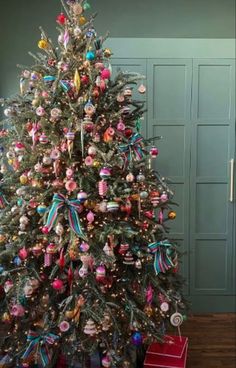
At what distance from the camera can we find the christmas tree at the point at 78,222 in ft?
6.64

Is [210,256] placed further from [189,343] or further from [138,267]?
[138,267]

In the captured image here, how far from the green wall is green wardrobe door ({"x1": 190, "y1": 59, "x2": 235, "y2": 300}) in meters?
0.34

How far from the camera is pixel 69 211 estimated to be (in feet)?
6.57

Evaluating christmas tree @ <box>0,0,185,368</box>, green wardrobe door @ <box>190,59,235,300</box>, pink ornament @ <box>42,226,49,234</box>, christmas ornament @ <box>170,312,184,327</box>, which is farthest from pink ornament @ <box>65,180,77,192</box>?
green wardrobe door @ <box>190,59,235,300</box>

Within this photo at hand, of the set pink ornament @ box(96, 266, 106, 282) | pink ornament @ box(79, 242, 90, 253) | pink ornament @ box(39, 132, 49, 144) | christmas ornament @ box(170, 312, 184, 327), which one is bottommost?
christmas ornament @ box(170, 312, 184, 327)

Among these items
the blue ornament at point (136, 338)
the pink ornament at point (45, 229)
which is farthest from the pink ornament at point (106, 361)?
the pink ornament at point (45, 229)

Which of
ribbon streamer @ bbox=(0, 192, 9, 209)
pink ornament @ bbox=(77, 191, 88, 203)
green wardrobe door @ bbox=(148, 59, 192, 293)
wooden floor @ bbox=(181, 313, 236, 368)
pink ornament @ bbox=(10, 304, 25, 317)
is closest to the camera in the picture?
pink ornament @ bbox=(77, 191, 88, 203)

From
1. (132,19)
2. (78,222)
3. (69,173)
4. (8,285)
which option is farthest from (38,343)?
(132,19)

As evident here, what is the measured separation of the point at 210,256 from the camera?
10.7 feet

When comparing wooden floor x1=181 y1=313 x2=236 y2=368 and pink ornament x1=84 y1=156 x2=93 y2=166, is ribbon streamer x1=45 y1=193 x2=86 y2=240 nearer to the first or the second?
pink ornament x1=84 y1=156 x2=93 y2=166

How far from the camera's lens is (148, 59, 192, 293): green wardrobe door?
10.3ft

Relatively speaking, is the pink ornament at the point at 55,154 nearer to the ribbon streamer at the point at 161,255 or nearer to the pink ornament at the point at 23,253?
the pink ornament at the point at 23,253

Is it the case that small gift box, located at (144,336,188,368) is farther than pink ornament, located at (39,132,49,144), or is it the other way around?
small gift box, located at (144,336,188,368)

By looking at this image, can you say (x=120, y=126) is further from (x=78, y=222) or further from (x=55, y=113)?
(x=78, y=222)
